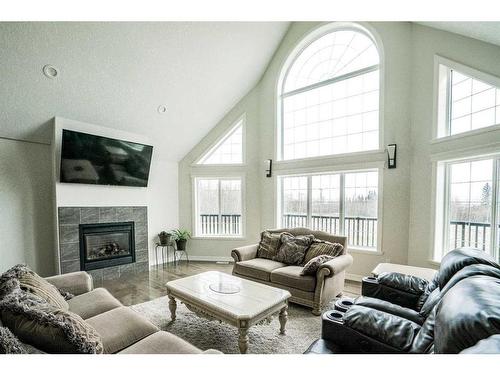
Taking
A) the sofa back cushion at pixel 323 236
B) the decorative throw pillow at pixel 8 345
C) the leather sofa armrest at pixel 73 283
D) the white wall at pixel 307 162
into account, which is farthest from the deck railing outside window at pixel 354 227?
the decorative throw pillow at pixel 8 345

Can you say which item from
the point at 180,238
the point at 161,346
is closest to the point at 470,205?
the point at 161,346

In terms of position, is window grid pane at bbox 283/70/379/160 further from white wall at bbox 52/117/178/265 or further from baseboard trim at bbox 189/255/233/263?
white wall at bbox 52/117/178/265

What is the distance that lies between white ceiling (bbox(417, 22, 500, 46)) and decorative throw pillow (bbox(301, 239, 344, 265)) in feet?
9.35

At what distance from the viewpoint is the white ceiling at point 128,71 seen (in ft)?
9.11

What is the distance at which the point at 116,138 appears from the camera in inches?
159

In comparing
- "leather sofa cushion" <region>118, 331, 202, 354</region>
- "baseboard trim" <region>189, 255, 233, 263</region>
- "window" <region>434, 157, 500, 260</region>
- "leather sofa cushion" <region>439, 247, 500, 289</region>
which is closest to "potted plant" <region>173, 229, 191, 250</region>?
"baseboard trim" <region>189, 255, 233, 263</region>

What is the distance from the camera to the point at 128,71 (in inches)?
133

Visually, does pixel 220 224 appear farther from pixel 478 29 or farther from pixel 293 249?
pixel 478 29

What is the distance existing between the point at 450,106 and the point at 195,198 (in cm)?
492

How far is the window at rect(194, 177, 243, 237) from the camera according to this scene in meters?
5.25

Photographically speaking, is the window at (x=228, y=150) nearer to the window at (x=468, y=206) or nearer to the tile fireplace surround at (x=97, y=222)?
the tile fireplace surround at (x=97, y=222)

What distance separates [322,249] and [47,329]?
9.67ft
